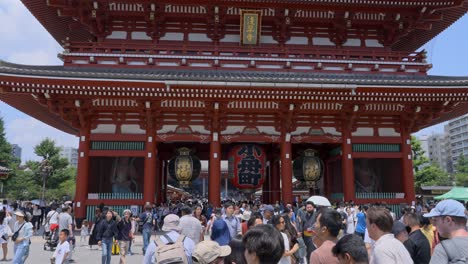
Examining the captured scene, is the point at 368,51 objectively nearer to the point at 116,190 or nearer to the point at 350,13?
the point at 350,13

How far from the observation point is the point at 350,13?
18.9 metres

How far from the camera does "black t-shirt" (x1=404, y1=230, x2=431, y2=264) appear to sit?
16.5 feet

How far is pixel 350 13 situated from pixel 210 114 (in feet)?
27.8

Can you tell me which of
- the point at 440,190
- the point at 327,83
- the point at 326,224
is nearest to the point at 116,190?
the point at 327,83

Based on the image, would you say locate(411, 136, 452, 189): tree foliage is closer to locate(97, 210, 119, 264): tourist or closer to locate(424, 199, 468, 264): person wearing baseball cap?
locate(97, 210, 119, 264): tourist

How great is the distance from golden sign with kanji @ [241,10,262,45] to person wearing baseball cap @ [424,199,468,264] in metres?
16.0

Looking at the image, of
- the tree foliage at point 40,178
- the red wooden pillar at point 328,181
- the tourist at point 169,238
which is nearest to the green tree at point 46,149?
the tree foliage at point 40,178

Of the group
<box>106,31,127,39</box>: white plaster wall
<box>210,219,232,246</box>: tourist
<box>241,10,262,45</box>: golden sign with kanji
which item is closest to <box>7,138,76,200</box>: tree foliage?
<box>106,31,127,39</box>: white plaster wall

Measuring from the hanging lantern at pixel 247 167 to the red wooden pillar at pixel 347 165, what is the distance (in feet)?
12.6

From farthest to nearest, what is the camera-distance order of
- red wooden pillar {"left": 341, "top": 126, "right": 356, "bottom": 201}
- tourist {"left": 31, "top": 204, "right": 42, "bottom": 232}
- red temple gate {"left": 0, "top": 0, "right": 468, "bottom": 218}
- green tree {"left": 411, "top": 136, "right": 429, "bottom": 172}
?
1. green tree {"left": 411, "top": 136, "right": 429, "bottom": 172}
2. tourist {"left": 31, "top": 204, "right": 42, "bottom": 232}
3. red wooden pillar {"left": 341, "top": 126, "right": 356, "bottom": 201}
4. red temple gate {"left": 0, "top": 0, "right": 468, "bottom": 218}

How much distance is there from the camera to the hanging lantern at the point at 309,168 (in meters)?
19.2

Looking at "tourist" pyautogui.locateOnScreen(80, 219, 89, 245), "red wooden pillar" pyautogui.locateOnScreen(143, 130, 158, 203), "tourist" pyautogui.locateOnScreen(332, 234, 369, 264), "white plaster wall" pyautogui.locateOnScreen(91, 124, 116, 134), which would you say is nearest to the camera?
"tourist" pyautogui.locateOnScreen(332, 234, 369, 264)

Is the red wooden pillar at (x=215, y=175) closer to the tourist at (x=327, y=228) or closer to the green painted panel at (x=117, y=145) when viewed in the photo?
the green painted panel at (x=117, y=145)

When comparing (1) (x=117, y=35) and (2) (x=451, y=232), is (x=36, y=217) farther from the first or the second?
(2) (x=451, y=232)
